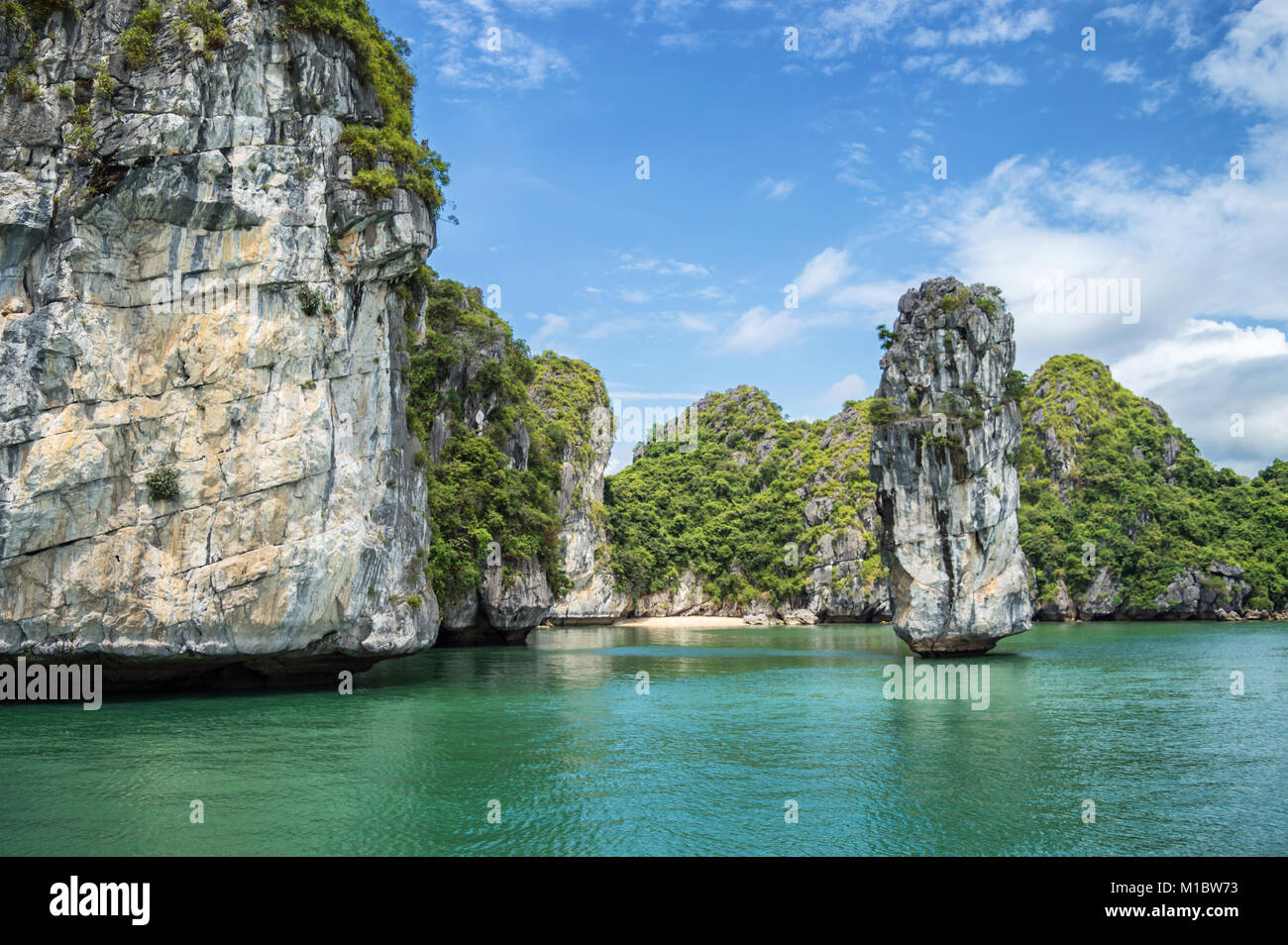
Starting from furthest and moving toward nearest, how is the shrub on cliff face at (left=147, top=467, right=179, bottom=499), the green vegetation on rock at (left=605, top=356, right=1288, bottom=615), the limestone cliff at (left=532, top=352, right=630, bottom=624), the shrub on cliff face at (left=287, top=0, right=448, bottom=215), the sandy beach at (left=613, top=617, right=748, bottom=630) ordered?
the sandy beach at (left=613, top=617, right=748, bottom=630)
the green vegetation on rock at (left=605, top=356, right=1288, bottom=615)
the limestone cliff at (left=532, top=352, right=630, bottom=624)
the shrub on cliff face at (left=287, top=0, right=448, bottom=215)
the shrub on cliff face at (left=147, top=467, right=179, bottom=499)

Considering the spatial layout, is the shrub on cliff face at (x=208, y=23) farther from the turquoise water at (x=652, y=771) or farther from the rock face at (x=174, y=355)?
the turquoise water at (x=652, y=771)

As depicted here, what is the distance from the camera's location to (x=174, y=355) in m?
20.7

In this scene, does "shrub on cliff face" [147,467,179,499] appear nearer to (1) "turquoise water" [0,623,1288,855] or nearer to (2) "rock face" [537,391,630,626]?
(1) "turquoise water" [0,623,1288,855]

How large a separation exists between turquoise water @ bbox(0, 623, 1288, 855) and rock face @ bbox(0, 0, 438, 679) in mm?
2697

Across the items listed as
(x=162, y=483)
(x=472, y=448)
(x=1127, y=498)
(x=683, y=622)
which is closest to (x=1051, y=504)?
(x=1127, y=498)

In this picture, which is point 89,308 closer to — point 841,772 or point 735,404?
point 841,772

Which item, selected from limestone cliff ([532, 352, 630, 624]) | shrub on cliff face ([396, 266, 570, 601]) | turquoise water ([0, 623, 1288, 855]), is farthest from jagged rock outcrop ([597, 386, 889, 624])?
turquoise water ([0, 623, 1288, 855])

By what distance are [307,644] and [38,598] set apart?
6.10 metres

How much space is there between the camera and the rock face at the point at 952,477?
32.6 m

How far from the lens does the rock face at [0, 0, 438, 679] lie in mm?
19641

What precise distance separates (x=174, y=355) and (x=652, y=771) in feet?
50.5

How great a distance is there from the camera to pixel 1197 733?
19234 mm

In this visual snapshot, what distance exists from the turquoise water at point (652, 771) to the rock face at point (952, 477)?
507cm
